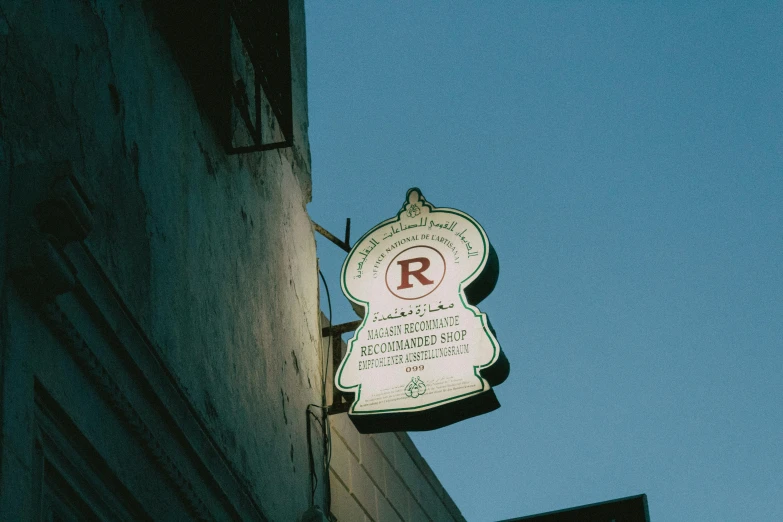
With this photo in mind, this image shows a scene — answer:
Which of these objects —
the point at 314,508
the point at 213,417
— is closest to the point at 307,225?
the point at 314,508

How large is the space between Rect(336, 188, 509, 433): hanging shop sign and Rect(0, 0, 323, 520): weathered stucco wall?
16.9 inches

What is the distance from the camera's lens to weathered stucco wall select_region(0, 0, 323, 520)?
422cm

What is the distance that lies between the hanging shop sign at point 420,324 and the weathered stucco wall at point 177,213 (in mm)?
430

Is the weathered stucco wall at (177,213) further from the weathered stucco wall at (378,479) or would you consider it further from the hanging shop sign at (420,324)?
the weathered stucco wall at (378,479)

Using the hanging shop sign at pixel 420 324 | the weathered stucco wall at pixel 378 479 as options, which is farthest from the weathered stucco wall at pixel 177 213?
the weathered stucco wall at pixel 378 479

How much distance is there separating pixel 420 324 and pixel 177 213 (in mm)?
2644

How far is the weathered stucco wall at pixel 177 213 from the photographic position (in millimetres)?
4219

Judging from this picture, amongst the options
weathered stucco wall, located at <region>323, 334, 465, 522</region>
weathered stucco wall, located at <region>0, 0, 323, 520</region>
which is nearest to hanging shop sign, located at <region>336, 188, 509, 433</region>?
weathered stucco wall, located at <region>0, 0, 323, 520</region>

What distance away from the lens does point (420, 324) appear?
25.4ft

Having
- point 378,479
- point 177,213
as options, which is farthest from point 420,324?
point 177,213

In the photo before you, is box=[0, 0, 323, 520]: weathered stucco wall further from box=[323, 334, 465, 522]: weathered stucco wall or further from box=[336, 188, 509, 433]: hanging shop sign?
box=[323, 334, 465, 522]: weathered stucco wall

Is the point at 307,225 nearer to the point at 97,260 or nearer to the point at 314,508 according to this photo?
the point at 314,508

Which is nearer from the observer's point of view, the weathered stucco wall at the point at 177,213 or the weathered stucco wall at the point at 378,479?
the weathered stucco wall at the point at 177,213

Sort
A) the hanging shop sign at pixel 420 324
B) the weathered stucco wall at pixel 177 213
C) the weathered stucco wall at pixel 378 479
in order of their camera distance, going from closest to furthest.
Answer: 1. the weathered stucco wall at pixel 177 213
2. the hanging shop sign at pixel 420 324
3. the weathered stucco wall at pixel 378 479
